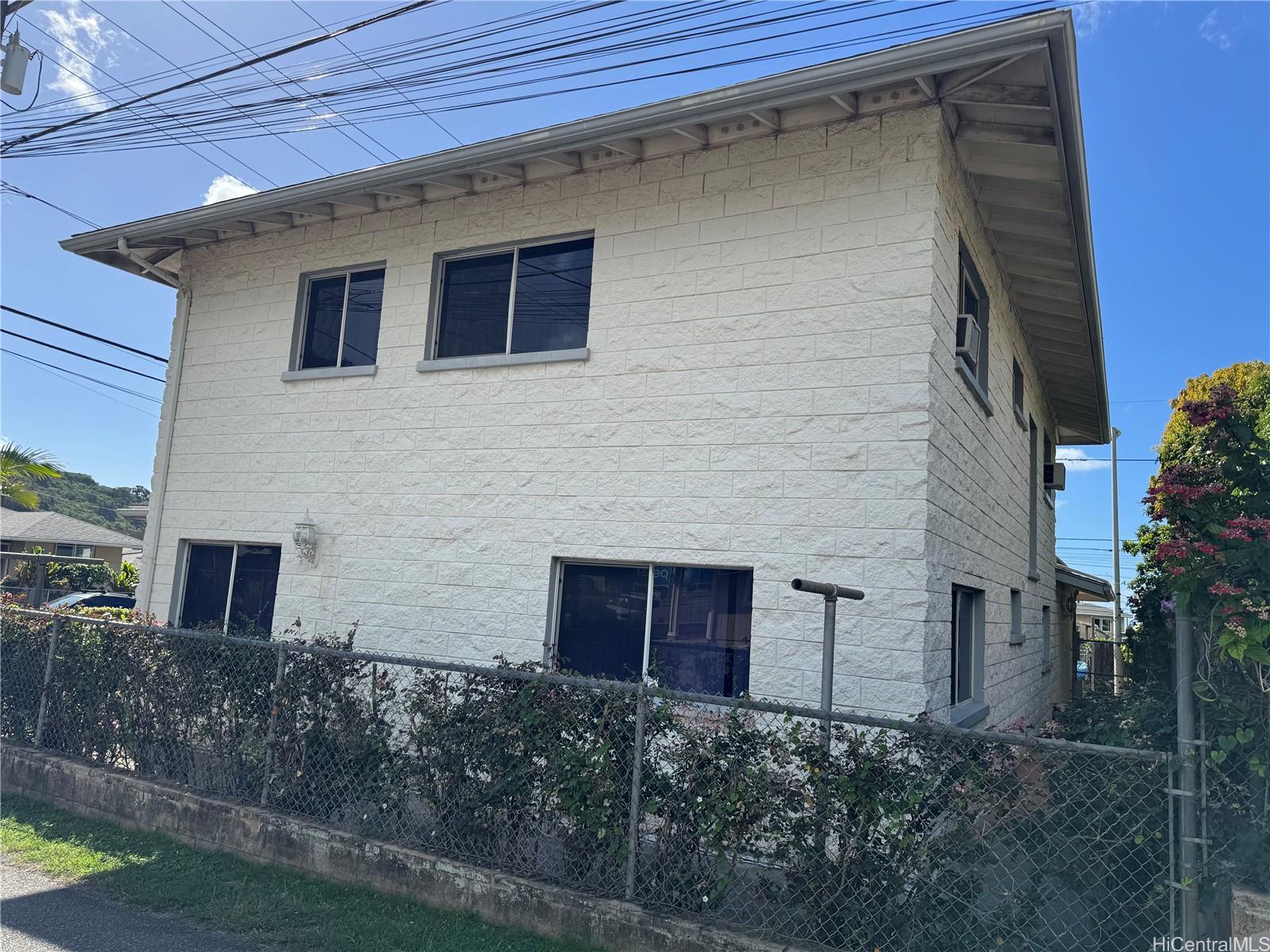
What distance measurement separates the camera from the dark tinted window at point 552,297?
766cm

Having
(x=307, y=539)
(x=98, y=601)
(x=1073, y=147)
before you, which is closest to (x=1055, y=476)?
(x=1073, y=147)

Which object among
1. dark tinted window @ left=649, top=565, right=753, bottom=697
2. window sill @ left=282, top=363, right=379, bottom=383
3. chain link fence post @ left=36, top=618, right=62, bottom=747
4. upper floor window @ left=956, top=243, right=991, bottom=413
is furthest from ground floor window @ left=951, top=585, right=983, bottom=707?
chain link fence post @ left=36, top=618, right=62, bottom=747

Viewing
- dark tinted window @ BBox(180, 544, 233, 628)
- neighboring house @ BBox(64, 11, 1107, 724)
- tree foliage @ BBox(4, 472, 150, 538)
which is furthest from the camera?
tree foliage @ BBox(4, 472, 150, 538)

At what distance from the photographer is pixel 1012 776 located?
406 centimetres

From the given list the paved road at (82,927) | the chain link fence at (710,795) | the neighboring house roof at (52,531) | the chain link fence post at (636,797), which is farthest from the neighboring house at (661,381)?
the neighboring house roof at (52,531)

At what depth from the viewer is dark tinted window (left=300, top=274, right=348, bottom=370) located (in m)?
9.14

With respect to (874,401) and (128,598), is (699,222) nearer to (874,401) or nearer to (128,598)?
(874,401)

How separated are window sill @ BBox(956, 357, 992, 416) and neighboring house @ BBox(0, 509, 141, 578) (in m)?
33.9

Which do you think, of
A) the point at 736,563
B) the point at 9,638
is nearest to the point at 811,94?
the point at 736,563

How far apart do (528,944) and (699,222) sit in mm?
5232

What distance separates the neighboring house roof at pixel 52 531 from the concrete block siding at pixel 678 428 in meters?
27.5

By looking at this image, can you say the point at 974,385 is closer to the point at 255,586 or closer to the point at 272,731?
the point at 272,731

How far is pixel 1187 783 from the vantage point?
3719 millimetres

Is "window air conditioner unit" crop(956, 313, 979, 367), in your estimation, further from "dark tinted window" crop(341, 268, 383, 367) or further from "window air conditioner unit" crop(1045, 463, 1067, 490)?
"window air conditioner unit" crop(1045, 463, 1067, 490)
